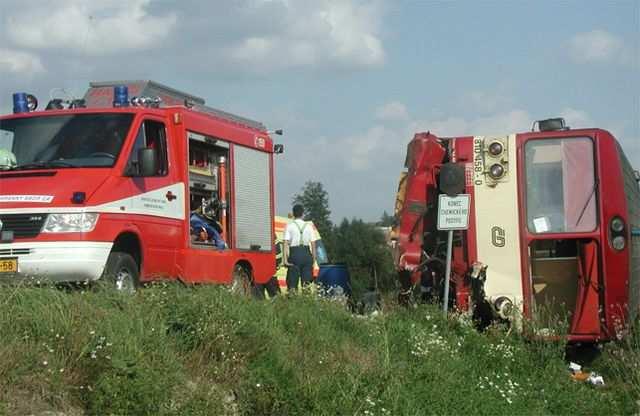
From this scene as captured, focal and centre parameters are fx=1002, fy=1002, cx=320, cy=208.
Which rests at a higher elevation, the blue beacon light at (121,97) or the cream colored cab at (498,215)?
the blue beacon light at (121,97)

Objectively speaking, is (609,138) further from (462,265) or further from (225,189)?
(225,189)

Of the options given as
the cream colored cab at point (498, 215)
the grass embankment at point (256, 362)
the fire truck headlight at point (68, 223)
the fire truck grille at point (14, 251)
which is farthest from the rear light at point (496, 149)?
the fire truck grille at point (14, 251)

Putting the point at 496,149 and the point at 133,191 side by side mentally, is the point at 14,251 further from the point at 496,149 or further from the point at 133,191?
the point at 496,149

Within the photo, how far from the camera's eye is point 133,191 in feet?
37.7

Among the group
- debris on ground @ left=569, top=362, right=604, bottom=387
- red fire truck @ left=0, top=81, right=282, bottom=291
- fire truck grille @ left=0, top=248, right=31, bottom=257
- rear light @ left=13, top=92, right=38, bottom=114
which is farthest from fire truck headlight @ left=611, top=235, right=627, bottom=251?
rear light @ left=13, top=92, right=38, bottom=114

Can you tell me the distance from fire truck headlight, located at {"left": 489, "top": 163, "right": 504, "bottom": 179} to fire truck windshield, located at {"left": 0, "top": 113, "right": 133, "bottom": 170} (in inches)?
174

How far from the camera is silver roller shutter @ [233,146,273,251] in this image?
15062 millimetres

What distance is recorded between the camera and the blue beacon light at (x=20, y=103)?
13.0 metres

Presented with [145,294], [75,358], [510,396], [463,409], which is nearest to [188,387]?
[75,358]

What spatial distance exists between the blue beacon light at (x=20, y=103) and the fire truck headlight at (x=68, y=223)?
3144mm

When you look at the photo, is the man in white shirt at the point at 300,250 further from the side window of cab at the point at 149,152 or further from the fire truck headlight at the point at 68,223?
the fire truck headlight at the point at 68,223

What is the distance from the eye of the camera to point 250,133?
621 inches

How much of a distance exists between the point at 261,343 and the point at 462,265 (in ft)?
14.6

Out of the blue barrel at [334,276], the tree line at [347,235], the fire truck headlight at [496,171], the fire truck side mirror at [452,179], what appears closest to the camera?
the fire truck side mirror at [452,179]
